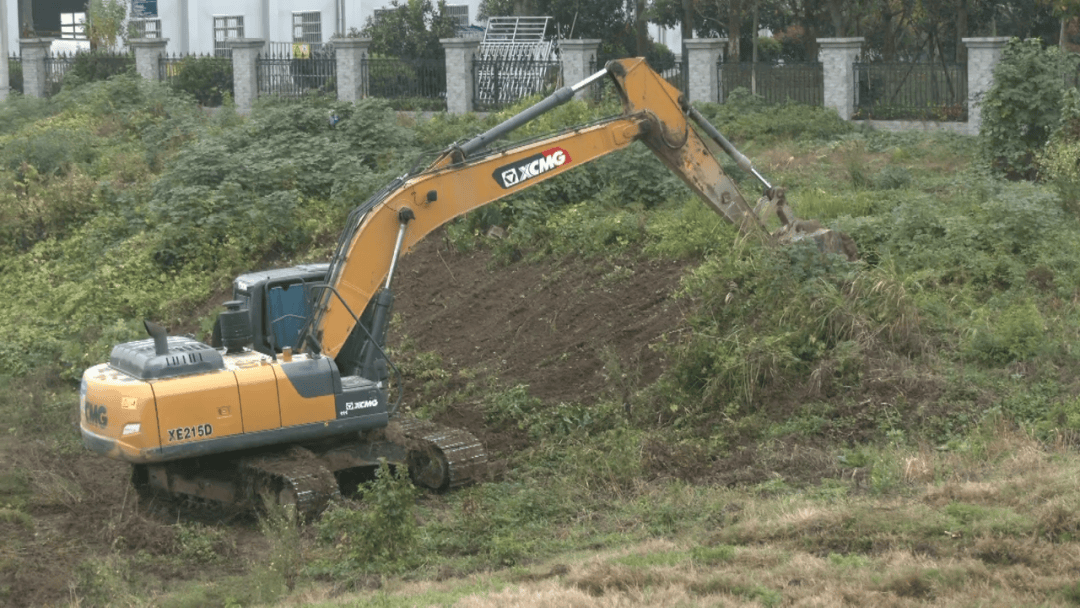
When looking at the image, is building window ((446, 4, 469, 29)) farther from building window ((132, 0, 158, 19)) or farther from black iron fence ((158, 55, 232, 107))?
building window ((132, 0, 158, 19))

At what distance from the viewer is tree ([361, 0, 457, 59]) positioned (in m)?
34.6

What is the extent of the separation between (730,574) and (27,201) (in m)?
18.7

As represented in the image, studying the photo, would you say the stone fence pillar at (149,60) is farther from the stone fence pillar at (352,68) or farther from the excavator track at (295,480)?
the excavator track at (295,480)

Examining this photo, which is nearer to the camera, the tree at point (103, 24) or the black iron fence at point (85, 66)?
the black iron fence at point (85, 66)

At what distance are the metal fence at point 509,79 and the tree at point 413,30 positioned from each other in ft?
18.2

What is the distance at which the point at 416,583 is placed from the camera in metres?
9.15

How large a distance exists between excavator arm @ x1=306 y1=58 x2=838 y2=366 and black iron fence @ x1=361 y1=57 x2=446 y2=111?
619 inches

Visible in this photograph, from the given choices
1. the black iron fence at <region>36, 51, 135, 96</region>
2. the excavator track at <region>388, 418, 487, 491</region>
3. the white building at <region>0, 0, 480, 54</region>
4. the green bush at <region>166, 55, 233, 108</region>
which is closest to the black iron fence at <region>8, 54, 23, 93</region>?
the black iron fence at <region>36, 51, 135, 96</region>

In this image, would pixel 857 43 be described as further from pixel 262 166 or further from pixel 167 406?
pixel 167 406

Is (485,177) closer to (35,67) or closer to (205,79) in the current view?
(205,79)

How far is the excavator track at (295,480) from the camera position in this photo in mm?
11172

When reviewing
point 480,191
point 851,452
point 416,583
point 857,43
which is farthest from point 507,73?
point 416,583

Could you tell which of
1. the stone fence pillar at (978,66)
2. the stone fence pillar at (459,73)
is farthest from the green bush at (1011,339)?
the stone fence pillar at (459,73)

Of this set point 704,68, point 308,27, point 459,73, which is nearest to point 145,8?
point 308,27
